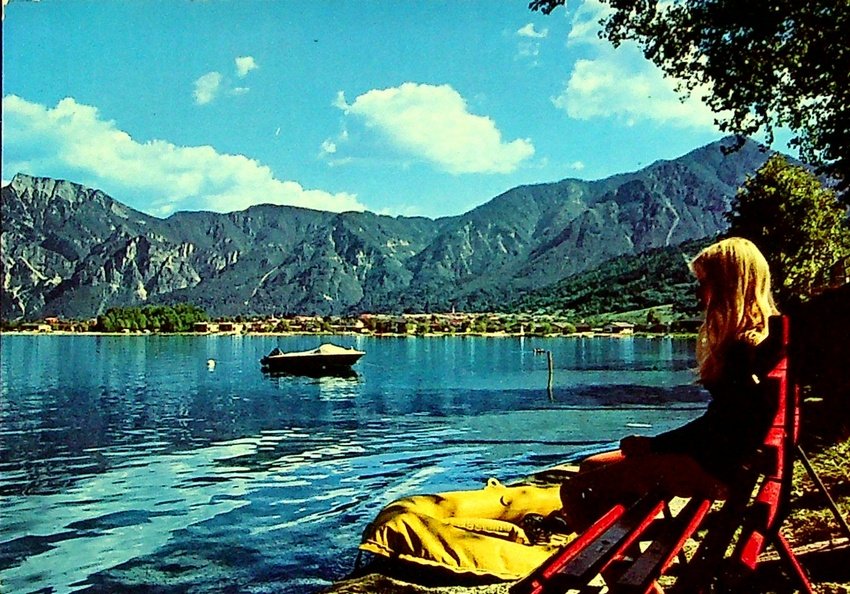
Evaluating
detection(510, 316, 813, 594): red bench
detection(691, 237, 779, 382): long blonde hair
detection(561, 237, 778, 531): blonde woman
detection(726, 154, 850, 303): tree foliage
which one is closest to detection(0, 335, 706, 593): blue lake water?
detection(726, 154, 850, 303): tree foliage

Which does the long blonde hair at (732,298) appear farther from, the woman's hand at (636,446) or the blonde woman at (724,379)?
the woman's hand at (636,446)

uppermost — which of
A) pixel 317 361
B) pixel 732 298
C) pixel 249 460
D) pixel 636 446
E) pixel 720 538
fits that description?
pixel 732 298

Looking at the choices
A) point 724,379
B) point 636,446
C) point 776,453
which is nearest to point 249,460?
point 636,446

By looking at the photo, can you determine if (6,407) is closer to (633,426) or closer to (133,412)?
(133,412)

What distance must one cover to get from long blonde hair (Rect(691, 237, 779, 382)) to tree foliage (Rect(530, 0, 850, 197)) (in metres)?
12.3

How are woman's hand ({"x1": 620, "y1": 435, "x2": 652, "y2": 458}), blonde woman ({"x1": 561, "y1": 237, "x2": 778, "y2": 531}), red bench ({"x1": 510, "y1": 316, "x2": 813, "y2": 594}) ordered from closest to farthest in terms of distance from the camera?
1. red bench ({"x1": 510, "y1": 316, "x2": 813, "y2": 594})
2. blonde woman ({"x1": 561, "y1": 237, "x2": 778, "y2": 531})
3. woman's hand ({"x1": 620, "y1": 435, "x2": 652, "y2": 458})

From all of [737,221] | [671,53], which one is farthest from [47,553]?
[737,221]

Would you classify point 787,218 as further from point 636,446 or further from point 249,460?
point 636,446

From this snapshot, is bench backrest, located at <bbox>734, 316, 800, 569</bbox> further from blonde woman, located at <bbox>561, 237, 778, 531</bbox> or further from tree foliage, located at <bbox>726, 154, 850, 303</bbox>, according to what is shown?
tree foliage, located at <bbox>726, 154, 850, 303</bbox>

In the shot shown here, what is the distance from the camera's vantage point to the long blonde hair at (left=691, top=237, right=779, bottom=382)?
4547 mm

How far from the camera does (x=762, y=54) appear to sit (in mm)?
16844

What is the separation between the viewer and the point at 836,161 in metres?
19.5

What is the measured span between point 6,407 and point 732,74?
5894 centimetres

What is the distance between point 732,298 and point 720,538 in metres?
1.21
